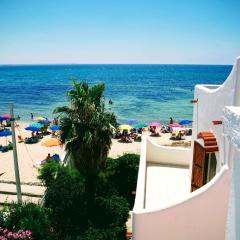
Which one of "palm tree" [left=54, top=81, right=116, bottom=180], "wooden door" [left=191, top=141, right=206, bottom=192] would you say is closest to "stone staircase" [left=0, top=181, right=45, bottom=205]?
"palm tree" [left=54, top=81, right=116, bottom=180]

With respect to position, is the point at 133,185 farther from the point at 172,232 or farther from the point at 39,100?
the point at 39,100

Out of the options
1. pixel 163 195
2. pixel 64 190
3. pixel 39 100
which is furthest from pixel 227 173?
pixel 39 100

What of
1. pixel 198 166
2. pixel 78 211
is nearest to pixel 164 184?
pixel 198 166

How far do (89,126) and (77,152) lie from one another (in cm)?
124

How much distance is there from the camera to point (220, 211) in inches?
238

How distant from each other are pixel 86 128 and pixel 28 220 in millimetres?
4730

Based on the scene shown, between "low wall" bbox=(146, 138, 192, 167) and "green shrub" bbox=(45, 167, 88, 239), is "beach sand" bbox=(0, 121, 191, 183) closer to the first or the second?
"green shrub" bbox=(45, 167, 88, 239)

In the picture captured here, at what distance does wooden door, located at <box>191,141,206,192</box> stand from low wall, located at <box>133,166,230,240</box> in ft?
6.07

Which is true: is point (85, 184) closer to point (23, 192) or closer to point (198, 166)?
point (23, 192)

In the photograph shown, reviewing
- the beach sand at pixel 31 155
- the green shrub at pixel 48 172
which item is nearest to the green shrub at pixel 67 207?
the green shrub at pixel 48 172

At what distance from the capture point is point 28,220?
9.59 meters

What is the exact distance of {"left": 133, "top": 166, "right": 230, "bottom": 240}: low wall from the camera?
236 inches

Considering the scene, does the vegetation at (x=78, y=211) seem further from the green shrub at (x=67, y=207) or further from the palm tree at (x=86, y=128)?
the palm tree at (x=86, y=128)

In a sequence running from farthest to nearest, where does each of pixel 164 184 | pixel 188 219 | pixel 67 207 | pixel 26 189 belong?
pixel 26 189 → pixel 67 207 → pixel 164 184 → pixel 188 219
